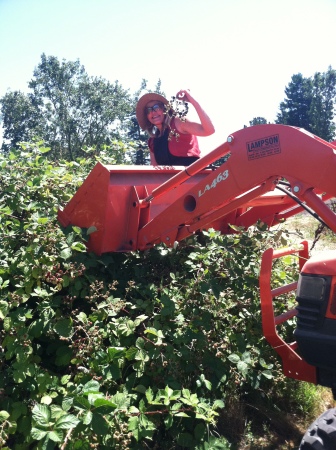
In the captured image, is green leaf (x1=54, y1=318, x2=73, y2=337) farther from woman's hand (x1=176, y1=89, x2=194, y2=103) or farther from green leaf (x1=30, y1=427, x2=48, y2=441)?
woman's hand (x1=176, y1=89, x2=194, y2=103)

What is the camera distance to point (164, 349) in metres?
3.13

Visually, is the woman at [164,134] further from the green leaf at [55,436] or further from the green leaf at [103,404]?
the green leaf at [55,436]

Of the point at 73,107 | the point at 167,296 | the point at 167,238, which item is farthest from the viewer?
the point at 73,107

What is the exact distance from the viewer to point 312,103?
137 ft

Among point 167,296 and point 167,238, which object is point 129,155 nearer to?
point 167,238

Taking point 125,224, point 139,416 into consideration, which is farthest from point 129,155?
point 139,416

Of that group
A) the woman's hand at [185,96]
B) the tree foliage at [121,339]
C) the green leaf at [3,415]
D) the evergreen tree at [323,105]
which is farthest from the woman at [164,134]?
the evergreen tree at [323,105]

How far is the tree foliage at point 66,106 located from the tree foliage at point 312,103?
16.6 meters

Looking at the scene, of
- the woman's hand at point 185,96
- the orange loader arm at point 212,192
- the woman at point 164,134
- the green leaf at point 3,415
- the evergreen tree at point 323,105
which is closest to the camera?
the green leaf at point 3,415

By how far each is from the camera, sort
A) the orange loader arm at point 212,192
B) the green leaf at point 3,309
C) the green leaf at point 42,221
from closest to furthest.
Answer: the orange loader arm at point 212,192, the green leaf at point 3,309, the green leaf at point 42,221

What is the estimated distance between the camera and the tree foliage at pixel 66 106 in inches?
1201

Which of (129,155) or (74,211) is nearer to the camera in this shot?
(74,211)

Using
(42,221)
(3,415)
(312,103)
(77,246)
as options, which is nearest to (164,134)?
(42,221)

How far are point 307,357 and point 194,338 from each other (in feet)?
3.07
